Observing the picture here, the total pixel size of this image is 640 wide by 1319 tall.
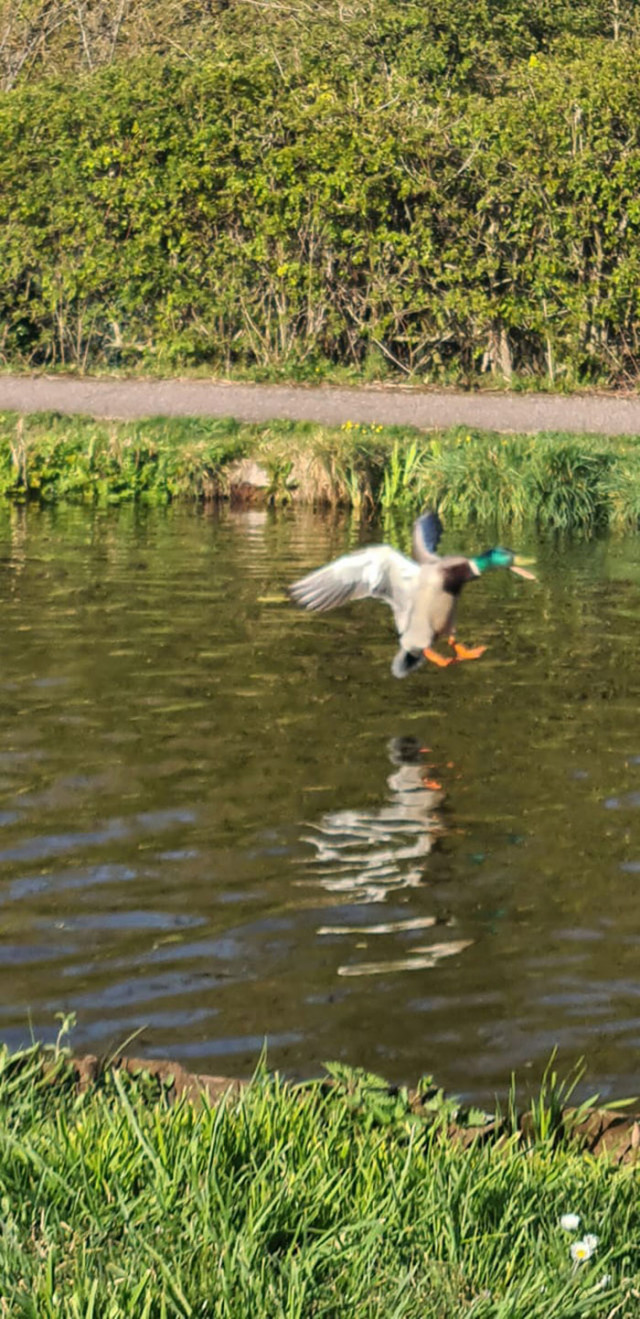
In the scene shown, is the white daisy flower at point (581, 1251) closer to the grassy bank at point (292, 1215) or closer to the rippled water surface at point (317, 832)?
the grassy bank at point (292, 1215)

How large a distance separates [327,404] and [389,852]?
12.7m

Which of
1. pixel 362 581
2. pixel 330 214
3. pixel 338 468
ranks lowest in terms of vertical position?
pixel 338 468

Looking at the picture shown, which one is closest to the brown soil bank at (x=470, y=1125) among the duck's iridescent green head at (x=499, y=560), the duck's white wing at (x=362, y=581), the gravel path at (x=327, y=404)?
the duck's iridescent green head at (x=499, y=560)

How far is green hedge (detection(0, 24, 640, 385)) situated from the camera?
1950 centimetres

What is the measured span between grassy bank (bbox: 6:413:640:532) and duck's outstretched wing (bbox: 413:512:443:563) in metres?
7.34

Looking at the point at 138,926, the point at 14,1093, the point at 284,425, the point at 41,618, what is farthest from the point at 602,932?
the point at 284,425

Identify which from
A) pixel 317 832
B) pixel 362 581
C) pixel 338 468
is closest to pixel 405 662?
pixel 362 581

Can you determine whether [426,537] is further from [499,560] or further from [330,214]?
[330,214]

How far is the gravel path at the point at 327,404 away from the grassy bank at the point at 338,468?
157 cm

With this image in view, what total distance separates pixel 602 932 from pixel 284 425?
1076 cm

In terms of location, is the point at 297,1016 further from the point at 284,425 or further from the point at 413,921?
the point at 284,425

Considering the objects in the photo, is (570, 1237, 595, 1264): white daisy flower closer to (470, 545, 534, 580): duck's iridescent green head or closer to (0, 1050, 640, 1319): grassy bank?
(0, 1050, 640, 1319): grassy bank

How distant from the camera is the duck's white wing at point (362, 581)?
23.9 feet

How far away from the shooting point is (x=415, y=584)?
23.1 ft
